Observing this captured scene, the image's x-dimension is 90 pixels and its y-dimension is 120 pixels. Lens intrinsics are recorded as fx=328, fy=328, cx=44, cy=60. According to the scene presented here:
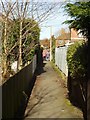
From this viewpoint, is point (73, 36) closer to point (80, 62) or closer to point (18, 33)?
point (18, 33)

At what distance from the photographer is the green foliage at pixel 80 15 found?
24.8 feet

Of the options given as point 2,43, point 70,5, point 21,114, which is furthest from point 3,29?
point 70,5

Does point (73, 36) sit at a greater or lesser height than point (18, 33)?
lesser

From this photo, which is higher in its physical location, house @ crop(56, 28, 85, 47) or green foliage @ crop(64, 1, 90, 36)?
green foliage @ crop(64, 1, 90, 36)

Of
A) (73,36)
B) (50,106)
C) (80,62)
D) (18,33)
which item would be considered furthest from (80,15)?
(73,36)

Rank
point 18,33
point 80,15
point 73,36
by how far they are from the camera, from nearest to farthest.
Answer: point 80,15 < point 18,33 < point 73,36

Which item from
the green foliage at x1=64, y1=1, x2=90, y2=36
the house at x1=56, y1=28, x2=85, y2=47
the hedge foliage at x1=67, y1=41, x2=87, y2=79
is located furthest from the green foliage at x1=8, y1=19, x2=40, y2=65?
the green foliage at x1=64, y1=1, x2=90, y2=36

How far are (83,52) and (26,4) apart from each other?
3819mm

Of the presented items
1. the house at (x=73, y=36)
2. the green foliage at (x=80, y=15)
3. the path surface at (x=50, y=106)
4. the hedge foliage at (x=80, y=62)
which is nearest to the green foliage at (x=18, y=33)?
the house at (x=73, y=36)

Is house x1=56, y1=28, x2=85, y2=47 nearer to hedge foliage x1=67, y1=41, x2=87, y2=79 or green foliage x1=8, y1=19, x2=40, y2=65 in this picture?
hedge foliage x1=67, y1=41, x2=87, y2=79

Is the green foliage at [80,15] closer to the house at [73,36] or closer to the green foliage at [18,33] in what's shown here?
the house at [73,36]

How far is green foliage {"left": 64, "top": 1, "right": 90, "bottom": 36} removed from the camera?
24.8 feet

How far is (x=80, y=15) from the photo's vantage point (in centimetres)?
759

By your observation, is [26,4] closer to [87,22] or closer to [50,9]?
[50,9]
